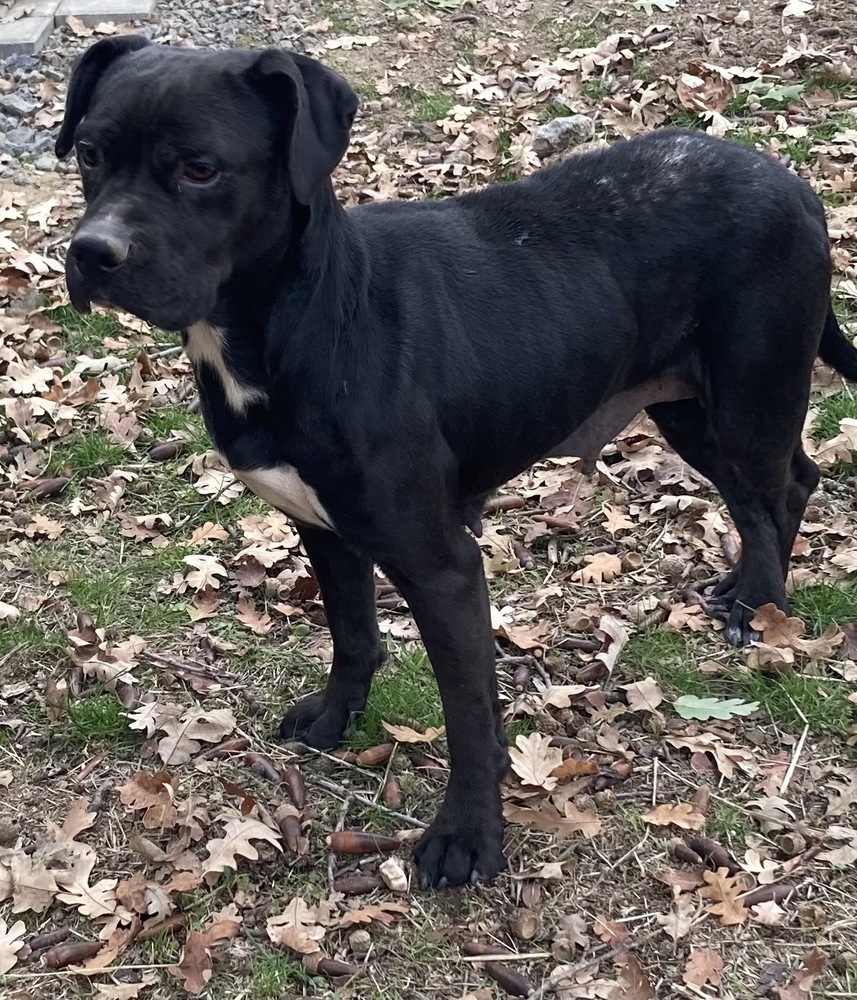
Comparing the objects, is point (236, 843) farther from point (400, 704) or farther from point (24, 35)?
point (24, 35)

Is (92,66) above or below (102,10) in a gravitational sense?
above

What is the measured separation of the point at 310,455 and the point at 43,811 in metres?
1.54

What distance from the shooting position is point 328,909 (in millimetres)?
3088

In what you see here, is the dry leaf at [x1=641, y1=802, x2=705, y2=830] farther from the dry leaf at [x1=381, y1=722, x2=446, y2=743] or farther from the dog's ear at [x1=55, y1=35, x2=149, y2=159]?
the dog's ear at [x1=55, y1=35, x2=149, y2=159]

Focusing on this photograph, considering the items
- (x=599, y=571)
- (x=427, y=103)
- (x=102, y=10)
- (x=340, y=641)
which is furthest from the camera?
(x=102, y=10)

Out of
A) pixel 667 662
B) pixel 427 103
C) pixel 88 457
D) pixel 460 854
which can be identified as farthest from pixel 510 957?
pixel 427 103

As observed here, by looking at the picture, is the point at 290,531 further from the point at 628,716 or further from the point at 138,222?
the point at 138,222

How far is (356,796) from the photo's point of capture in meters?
3.48

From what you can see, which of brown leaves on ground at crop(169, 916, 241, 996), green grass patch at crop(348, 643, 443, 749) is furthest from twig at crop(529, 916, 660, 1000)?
green grass patch at crop(348, 643, 443, 749)

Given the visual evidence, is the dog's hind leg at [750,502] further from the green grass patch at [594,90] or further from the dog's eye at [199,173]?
the green grass patch at [594,90]

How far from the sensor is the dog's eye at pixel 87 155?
268 centimetres

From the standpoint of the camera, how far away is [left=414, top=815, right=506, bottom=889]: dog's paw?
3.14 m

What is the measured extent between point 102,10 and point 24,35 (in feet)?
2.45

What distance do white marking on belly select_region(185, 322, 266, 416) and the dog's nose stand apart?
35 cm
